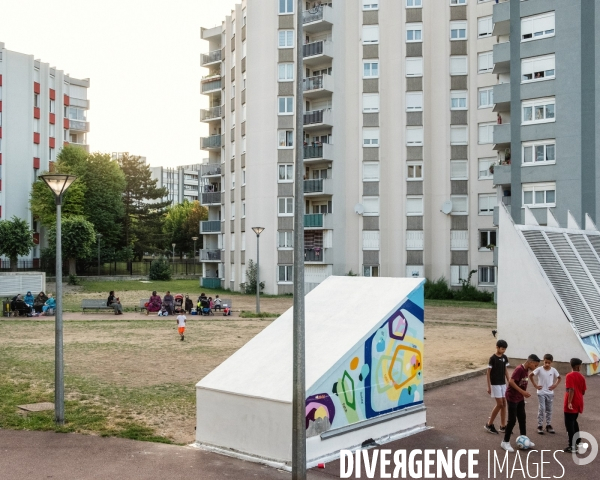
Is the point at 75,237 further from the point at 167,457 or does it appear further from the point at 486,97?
the point at 167,457

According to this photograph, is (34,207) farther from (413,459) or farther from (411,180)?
(413,459)

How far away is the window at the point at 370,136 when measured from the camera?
174 feet

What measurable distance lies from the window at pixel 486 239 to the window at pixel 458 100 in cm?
973

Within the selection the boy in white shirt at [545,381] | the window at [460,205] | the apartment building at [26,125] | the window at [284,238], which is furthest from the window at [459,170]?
the apartment building at [26,125]

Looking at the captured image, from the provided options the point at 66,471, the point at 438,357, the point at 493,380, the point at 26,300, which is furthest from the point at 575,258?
the point at 26,300

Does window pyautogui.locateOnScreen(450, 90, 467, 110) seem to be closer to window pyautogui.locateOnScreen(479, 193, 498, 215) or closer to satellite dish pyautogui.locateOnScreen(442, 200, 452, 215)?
window pyautogui.locateOnScreen(479, 193, 498, 215)

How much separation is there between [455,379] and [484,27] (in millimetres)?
40718

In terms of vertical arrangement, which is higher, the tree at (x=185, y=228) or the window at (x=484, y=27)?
the window at (x=484, y=27)

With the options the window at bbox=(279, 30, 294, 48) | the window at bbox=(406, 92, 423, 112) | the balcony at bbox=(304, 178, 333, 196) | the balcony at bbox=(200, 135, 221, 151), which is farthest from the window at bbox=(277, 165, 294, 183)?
the balcony at bbox=(200, 135, 221, 151)

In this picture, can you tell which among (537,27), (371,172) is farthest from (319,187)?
(537,27)

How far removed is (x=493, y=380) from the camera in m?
12.3

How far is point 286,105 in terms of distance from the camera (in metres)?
53.5

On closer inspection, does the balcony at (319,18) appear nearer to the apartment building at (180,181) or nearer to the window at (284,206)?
the window at (284,206)

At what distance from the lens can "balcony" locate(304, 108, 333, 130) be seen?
174 ft
